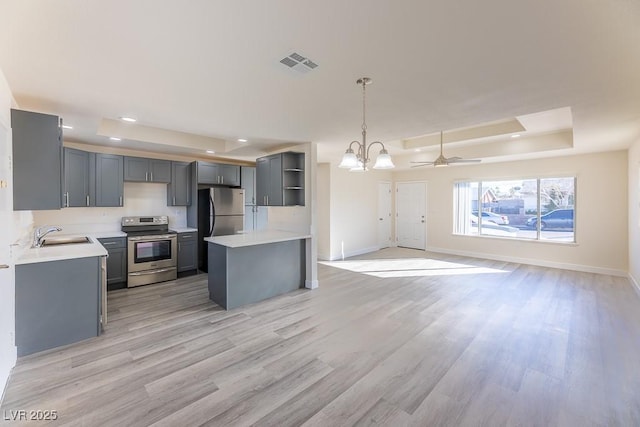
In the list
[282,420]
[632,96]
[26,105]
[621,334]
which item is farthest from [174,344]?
[632,96]

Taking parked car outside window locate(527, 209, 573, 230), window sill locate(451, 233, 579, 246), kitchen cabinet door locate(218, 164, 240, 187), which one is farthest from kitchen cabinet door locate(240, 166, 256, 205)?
parked car outside window locate(527, 209, 573, 230)

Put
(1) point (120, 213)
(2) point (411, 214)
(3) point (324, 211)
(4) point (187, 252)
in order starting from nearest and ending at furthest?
(1) point (120, 213) < (4) point (187, 252) < (3) point (324, 211) < (2) point (411, 214)

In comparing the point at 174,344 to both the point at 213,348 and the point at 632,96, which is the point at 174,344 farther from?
the point at 632,96

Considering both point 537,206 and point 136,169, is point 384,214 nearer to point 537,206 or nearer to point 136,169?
point 537,206

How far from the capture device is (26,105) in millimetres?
2936

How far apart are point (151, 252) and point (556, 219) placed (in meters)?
8.33

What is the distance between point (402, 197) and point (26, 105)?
819 centimetres

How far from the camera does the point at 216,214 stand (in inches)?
220

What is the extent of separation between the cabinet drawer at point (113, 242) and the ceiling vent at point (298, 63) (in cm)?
423

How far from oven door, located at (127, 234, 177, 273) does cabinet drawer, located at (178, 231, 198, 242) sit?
0.36 ft

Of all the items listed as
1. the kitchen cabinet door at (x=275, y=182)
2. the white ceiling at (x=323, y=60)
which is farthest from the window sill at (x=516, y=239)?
the kitchen cabinet door at (x=275, y=182)

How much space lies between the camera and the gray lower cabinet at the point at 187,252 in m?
5.27

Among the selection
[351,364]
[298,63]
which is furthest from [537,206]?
[298,63]

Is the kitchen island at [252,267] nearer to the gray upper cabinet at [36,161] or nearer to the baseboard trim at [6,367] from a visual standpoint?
the gray upper cabinet at [36,161]
